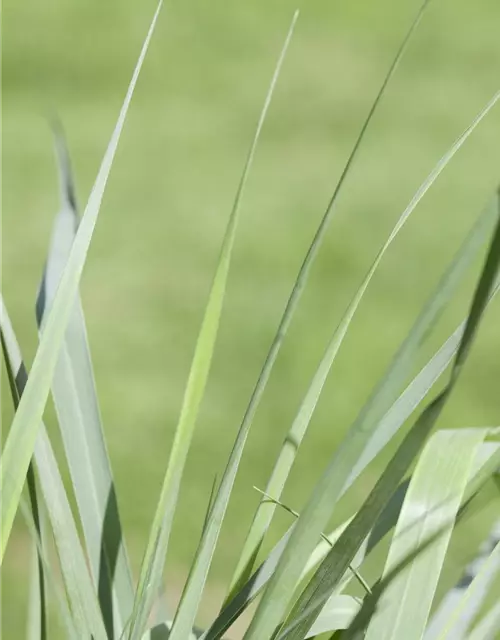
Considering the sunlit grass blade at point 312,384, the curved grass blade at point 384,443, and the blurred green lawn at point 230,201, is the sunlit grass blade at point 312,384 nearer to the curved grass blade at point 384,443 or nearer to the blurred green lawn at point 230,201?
the curved grass blade at point 384,443

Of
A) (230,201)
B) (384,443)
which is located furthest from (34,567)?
(230,201)

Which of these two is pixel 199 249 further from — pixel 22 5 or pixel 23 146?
pixel 22 5

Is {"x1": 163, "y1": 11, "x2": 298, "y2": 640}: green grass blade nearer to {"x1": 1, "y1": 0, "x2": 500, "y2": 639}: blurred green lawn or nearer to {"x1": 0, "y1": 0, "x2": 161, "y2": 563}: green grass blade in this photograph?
{"x1": 0, "y1": 0, "x2": 161, "y2": 563}: green grass blade

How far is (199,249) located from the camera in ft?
3.63

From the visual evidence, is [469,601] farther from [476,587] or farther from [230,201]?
[230,201]

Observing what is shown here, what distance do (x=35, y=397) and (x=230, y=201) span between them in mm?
947

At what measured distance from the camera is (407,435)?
20 centimetres

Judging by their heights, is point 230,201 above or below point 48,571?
above

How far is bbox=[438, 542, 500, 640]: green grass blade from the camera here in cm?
28

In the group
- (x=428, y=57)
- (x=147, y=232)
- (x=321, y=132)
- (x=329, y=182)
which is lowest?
(x=147, y=232)

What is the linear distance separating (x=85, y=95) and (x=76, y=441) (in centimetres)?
111

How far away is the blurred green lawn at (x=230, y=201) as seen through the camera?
35.1 inches

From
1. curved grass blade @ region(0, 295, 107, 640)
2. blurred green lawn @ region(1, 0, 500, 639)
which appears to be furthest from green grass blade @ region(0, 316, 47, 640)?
blurred green lawn @ region(1, 0, 500, 639)

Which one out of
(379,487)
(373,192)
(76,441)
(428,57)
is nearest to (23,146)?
(373,192)
